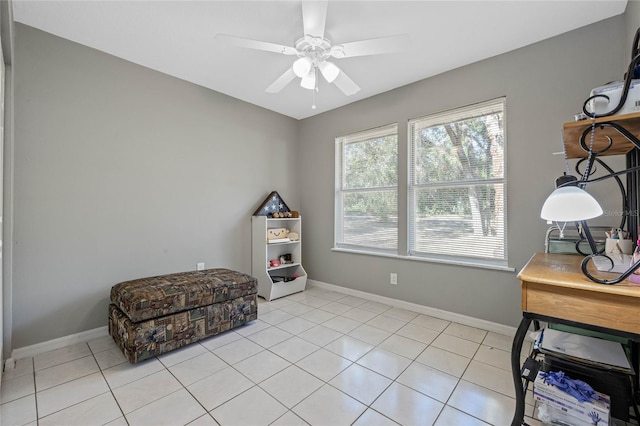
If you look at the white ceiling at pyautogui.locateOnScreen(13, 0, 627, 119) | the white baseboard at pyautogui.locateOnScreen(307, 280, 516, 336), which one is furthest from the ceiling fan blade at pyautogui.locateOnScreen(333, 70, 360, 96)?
the white baseboard at pyautogui.locateOnScreen(307, 280, 516, 336)

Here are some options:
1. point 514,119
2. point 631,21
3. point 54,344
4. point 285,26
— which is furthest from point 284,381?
point 631,21

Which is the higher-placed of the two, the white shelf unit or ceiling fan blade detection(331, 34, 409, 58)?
ceiling fan blade detection(331, 34, 409, 58)

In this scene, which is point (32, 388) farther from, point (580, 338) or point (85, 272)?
point (580, 338)

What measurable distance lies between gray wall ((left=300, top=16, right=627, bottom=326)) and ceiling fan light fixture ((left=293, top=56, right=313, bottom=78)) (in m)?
1.15

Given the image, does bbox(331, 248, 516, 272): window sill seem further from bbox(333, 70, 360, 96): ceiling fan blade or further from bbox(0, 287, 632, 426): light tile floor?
bbox(333, 70, 360, 96): ceiling fan blade

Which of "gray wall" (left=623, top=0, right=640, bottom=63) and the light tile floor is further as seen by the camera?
"gray wall" (left=623, top=0, right=640, bottom=63)

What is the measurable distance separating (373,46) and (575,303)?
75.2 inches

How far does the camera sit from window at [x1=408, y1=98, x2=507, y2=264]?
2654 mm

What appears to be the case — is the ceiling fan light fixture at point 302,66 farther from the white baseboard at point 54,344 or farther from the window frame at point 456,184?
the white baseboard at point 54,344

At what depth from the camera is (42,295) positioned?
7.44ft

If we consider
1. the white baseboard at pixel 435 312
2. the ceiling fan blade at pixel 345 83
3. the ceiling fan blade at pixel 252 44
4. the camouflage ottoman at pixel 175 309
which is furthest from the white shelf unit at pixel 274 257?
the ceiling fan blade at pixel 252 44

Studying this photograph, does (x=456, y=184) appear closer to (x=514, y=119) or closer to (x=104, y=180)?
(x=514, y=119)

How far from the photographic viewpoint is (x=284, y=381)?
6.13ft

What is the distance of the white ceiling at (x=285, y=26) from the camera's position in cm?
199
